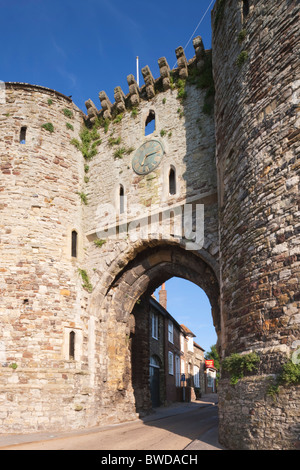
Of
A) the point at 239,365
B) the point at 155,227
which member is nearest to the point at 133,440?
the point at 239,365

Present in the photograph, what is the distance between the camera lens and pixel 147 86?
12.4m

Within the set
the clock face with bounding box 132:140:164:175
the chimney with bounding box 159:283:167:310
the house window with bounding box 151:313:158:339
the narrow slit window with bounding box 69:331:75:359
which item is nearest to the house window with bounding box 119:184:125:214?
the clock face with bounding box 132:140:164:175

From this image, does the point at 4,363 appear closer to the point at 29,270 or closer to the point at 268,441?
the point at 29,270

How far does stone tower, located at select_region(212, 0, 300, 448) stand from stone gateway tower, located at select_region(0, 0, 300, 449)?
0.02m

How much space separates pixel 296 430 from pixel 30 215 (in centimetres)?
816

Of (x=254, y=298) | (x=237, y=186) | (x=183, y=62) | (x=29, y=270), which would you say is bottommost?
(x=254, y=298)

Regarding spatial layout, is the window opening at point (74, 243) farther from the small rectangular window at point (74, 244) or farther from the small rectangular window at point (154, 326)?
the small rectangular window at point (154, 326)

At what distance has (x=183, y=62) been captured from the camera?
11.9 m

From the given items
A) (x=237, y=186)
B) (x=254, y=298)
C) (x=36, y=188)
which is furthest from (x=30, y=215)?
(x=254, y=298)

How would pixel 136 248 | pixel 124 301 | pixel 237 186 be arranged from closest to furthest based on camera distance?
pixel 237 186, pixel 136 248, pixel 124 301

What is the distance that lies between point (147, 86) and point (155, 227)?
437 cm

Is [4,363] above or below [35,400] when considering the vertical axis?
above

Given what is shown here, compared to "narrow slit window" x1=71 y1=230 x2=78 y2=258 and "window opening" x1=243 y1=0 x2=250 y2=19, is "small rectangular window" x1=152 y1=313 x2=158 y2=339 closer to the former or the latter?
"narrow slit window" x1=71 y1=230 x2=78 y2=258

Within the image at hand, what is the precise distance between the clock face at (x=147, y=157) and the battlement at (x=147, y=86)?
165 cm
